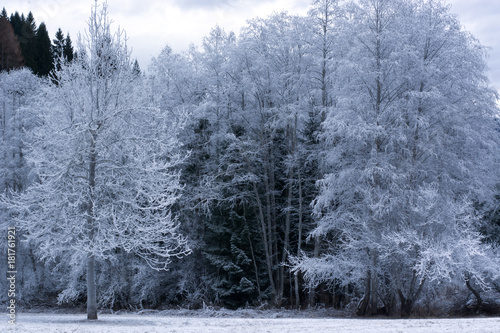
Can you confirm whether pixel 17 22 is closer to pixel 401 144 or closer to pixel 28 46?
pixel 28 46

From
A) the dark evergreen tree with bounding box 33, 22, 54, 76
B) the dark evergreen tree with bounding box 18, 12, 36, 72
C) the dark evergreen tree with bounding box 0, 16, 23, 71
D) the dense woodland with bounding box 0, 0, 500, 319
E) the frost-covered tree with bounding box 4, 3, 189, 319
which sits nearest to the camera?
→ the frost-covered tree with bounding box 4, 3, 189, 319

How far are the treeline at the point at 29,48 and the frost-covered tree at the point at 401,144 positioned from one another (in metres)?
28.7

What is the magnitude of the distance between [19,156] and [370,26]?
69.9 feet

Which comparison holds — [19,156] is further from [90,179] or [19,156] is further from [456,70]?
[456,70]

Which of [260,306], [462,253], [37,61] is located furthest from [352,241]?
[37,61]

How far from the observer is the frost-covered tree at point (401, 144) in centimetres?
1702

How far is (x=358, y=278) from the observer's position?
18.4 m

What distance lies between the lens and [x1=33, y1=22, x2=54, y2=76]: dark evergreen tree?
43.0 m

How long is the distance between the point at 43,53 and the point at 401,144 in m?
37.9

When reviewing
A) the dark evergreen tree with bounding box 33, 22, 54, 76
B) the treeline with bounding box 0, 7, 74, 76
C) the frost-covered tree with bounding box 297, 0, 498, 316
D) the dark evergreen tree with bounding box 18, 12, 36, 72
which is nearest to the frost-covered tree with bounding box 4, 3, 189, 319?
the frost-covered tree with bounding box 297, 0, 498, 316

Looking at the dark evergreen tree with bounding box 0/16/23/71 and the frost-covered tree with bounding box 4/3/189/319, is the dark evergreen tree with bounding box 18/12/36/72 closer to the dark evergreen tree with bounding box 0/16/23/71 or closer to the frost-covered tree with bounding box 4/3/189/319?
the dark evergreen tree with bounding box 0/16/23/71

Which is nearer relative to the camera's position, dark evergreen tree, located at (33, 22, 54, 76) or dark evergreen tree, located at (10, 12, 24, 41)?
dark evergreen tree, located at (33, 22, 54, 76)

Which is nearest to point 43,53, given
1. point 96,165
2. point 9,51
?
point 9,51

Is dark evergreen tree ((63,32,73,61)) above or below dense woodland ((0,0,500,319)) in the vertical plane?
above
